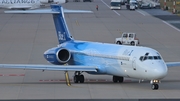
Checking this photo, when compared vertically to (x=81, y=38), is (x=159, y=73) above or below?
above

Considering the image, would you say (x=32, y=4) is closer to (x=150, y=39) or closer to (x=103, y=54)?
(x=150, y=39)

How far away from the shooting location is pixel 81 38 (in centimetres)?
6781

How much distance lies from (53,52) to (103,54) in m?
3.63

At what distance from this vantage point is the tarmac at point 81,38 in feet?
107

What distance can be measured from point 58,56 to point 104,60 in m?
3.47

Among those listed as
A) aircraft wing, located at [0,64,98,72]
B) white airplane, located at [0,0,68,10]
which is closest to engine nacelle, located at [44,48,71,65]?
aircraft wing, located at [0,64,98,72]

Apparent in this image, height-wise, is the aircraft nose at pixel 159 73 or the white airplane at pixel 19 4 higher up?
the aircraft nose at pixel 159 73

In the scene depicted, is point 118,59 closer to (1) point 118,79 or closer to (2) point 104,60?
(2) point 104,60

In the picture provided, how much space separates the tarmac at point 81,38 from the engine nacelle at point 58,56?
1466 millimetres

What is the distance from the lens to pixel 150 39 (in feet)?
225

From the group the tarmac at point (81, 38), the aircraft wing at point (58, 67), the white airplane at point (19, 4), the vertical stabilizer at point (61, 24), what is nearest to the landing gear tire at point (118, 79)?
the tarmac at point (81, 38)

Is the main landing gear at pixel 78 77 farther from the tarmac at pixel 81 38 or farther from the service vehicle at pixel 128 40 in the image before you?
the service vehicle at pixel 128 40

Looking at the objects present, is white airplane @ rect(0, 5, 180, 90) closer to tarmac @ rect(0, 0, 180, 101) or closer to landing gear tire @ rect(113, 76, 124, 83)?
landing gear tire @ rect(113, 76, 124, 83)

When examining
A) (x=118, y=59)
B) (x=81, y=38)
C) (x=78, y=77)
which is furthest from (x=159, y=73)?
(x=81, y=38)
